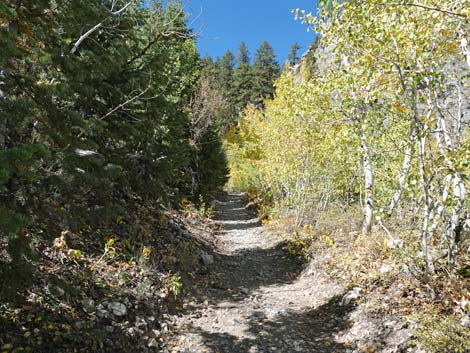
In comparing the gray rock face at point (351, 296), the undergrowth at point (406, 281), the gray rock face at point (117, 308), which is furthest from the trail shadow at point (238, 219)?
the gray rock face at point (117, 308)

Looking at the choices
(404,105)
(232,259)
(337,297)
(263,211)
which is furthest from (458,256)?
(263,211)

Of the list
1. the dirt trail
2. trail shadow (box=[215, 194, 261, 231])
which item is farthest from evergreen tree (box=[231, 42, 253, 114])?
the dirt trail

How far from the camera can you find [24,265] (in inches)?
120

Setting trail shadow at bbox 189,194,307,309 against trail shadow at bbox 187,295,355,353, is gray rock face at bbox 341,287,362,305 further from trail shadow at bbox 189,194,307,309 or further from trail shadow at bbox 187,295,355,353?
trail shadow at bbox 189,194,307,309

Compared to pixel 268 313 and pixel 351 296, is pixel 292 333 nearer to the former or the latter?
pixel 268 313

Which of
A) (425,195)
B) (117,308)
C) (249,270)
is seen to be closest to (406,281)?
(425,195)

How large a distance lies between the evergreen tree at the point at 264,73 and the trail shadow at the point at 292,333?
42.4 m

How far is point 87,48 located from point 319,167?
874cm

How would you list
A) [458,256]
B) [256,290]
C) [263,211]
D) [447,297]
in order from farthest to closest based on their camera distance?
[263,211], [256,290], [458,256], [447,297]

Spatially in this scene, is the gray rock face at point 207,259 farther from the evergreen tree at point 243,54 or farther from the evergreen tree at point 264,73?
the evergreen tree at point 243,54

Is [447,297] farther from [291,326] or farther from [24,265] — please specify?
[24,265]

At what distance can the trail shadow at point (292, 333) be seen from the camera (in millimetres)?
5227

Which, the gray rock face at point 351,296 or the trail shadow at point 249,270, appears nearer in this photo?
the gray rock face at point 351,296

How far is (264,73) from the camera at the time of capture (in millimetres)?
51969
